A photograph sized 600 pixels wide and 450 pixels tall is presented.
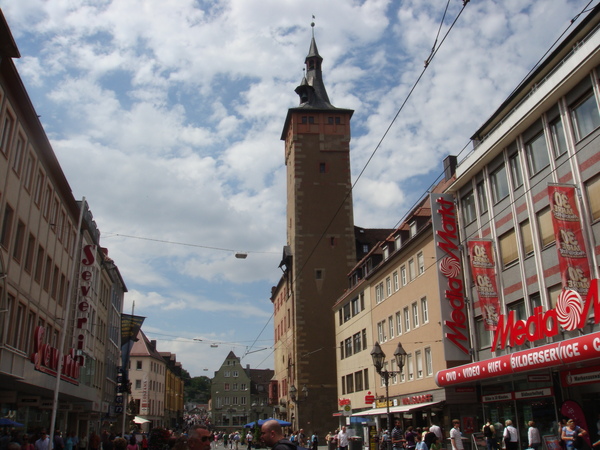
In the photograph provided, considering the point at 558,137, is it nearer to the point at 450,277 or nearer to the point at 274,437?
the point at 450,277

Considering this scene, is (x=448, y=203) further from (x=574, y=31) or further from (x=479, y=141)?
(x=574, y=31)

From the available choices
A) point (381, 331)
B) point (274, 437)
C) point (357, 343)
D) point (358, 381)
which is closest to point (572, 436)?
point (274, 437)

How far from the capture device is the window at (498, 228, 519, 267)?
2430cm

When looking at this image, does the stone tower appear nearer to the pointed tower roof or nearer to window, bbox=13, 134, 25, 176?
the pointed tower roof

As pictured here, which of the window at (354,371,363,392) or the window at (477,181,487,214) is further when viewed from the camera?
the window at (354,371,363,392)

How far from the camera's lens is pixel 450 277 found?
28266mm

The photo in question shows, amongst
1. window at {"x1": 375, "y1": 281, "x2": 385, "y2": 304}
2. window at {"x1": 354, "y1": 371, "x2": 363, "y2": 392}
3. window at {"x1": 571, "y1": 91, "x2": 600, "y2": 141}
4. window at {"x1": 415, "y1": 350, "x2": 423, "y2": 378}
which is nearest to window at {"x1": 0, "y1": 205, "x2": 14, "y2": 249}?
window at {"x1": 571, "y1": 91, "x2": 600, "y2": 141}

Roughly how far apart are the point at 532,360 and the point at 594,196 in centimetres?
559

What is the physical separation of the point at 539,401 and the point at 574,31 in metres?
13.4

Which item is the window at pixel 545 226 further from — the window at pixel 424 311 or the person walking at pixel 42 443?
the person walking at pixel 42 443

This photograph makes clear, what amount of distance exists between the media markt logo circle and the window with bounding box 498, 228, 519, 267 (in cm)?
431

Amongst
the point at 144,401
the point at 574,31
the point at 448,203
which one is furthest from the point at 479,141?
the point at 144,401

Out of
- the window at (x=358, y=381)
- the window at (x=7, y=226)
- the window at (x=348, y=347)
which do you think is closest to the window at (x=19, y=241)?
the window at (x=7, y=226)

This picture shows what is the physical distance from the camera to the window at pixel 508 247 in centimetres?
2430
